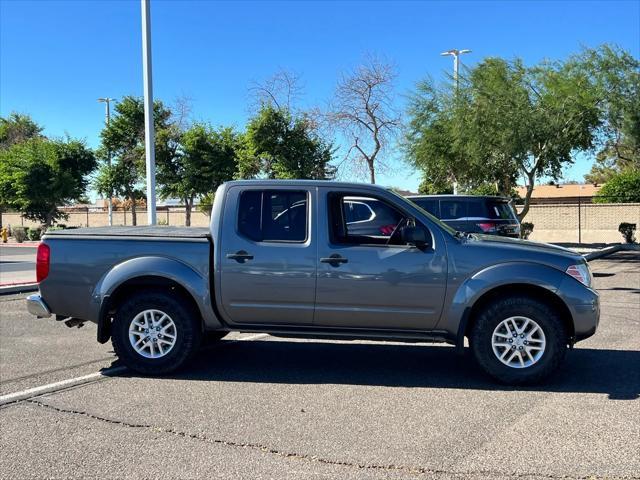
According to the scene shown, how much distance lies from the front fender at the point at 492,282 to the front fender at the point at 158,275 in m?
2.32

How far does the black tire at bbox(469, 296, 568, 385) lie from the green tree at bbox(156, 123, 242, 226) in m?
22.2

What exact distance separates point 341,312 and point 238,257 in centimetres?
113

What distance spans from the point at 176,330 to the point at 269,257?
1203 mm

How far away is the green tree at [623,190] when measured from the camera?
34.8 m

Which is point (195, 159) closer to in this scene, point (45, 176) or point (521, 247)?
point (45, 176)

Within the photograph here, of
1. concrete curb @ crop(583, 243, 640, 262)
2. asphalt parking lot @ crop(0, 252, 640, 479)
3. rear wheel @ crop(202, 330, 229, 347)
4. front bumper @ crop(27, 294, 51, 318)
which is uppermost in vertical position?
front bumper @ crop(27, 294, 51, 318)

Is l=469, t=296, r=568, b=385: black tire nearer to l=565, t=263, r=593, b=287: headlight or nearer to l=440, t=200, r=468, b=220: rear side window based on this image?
l=565, t=263, r=593, b=287: headlight

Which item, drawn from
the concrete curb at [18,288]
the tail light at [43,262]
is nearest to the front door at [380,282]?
the tail light at [43,262]

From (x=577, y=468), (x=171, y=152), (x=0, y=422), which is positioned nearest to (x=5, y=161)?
(x=171, y=152)

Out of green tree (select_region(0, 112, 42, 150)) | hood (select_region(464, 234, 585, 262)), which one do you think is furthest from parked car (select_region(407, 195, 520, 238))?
green tree (select_region(0, 112, 42, 150))

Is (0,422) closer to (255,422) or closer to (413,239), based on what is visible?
(255,422)

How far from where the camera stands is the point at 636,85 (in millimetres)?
19594

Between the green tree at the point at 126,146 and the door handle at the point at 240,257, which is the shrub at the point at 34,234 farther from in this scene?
the door handle at the point at 240,257

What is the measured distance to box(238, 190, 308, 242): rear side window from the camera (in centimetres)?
603
